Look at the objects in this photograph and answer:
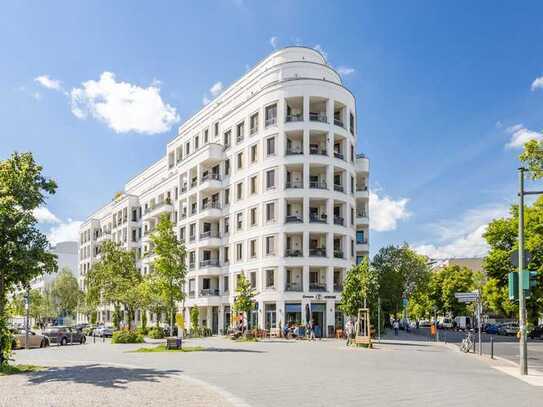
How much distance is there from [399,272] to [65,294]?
60.3 m

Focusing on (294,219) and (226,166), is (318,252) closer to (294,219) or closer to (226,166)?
(294,219)

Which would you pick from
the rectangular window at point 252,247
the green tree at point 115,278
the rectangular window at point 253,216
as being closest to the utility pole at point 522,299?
the rectangular window at point 252,247

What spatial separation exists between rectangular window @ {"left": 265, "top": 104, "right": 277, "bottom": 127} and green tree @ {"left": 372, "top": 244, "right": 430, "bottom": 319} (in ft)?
86.4

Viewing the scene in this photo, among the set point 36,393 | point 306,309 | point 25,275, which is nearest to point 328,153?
point 306,309

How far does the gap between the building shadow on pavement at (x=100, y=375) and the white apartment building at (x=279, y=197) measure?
86.5 feet

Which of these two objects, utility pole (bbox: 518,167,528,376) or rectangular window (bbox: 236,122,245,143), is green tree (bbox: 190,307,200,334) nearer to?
rectangular window (bbox: 236,122,245,143)

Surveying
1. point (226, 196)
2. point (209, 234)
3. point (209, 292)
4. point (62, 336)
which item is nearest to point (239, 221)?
point (226, 196)

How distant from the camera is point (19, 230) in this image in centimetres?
1859

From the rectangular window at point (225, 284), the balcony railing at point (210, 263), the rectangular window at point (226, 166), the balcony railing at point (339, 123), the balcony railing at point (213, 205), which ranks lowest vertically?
the rectangular window at point (225, 284)

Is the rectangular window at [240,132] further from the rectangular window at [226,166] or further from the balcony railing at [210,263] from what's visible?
the balcony railing at [210,263]

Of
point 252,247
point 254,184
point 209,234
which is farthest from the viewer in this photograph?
point 209,234

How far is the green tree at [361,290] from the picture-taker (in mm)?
39062

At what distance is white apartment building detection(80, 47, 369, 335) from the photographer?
51438mm

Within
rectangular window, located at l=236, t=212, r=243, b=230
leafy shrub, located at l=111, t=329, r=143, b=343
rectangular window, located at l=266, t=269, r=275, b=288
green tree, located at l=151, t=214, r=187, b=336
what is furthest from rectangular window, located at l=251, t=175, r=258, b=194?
green tree, located at l=151, t=214, r=187, b=336
